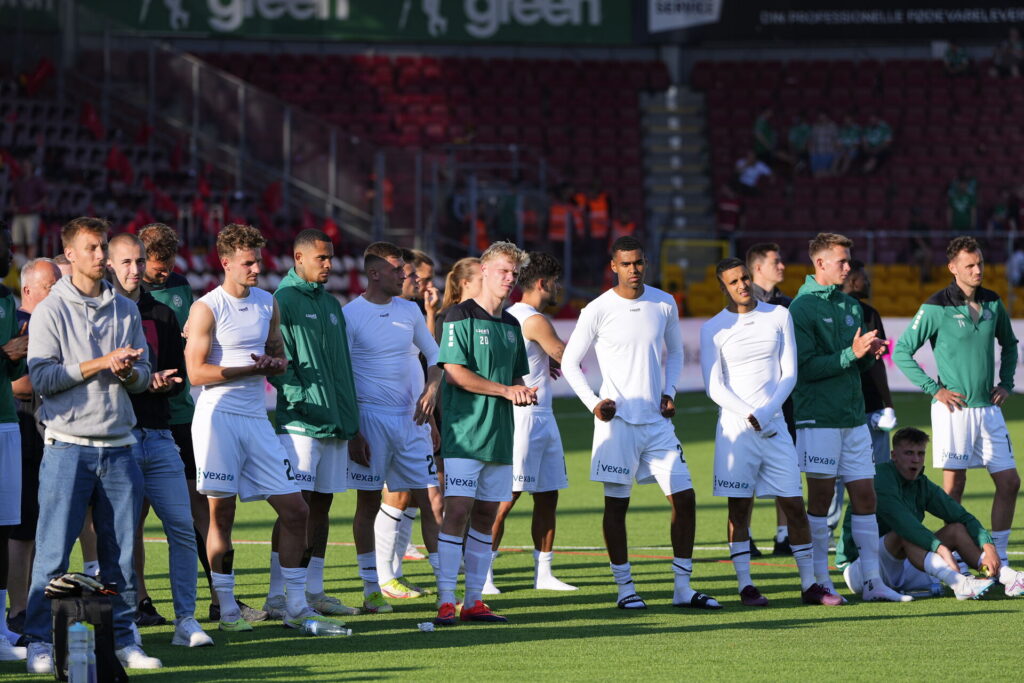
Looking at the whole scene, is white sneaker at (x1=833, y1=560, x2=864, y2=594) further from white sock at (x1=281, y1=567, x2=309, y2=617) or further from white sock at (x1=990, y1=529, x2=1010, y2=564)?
white sock at (x1=281, y1=567, x2=309, y2=617)

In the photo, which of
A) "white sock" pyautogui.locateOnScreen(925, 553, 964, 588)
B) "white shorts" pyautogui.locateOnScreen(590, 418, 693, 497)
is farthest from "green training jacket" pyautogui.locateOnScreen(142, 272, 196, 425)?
"white sock" pyautogui.locateOnScreen(925, 553, 964, 588)

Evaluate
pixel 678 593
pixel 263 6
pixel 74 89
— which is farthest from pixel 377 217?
pixel 678 593

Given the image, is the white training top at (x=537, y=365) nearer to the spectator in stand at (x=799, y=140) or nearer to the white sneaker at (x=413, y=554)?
the white sneaker at (x=413, y=554)

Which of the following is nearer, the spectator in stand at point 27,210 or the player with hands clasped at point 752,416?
the player with hands clasped at point 752,416

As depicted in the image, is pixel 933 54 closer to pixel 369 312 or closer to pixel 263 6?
pixel 263 6

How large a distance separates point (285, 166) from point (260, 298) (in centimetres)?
1836

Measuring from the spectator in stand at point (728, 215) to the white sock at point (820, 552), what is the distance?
21.0 meters

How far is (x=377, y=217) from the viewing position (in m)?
25.4

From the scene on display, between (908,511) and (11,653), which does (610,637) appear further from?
(11,653)

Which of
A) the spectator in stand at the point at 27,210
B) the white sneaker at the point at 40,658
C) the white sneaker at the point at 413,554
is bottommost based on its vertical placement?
the white sneaker at the point at 413,554

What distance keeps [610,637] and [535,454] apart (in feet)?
5.78

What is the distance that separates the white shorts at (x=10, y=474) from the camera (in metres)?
7.51

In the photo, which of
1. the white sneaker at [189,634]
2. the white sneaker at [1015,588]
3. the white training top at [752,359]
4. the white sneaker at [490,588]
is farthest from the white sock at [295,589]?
the white sneaker at [1015,588]

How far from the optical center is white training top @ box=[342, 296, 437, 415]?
9156 mm
